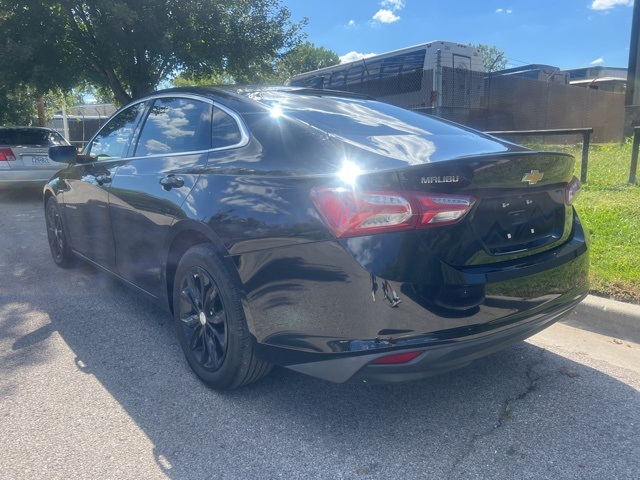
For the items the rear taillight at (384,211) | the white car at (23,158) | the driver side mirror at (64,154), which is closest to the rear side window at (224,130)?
the rear taillight at (384,211)

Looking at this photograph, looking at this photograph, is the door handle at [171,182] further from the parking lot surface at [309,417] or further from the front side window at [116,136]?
the parking lot surface at [309,417]

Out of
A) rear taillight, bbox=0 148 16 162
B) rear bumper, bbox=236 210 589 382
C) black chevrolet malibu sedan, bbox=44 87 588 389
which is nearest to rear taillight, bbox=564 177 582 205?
black chevrolet malibu sedan, bbox=44 87 588 389

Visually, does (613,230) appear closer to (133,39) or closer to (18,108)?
(133,39)

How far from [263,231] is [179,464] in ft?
3.66

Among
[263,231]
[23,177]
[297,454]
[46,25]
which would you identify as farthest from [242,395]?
[46,25]

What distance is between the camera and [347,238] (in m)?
2.30

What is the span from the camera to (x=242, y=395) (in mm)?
3059

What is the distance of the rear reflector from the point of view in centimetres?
231

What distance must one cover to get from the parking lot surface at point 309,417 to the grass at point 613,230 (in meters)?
0.51

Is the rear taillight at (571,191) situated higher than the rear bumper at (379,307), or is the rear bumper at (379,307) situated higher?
the rear taillight at (571,191)

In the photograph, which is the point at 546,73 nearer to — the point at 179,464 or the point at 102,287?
the point at 102,287

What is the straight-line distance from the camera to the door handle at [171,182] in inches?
127

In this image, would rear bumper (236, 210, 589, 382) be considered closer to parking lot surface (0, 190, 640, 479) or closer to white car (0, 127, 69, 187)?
parking lot surface (0, 190, 640, 479)

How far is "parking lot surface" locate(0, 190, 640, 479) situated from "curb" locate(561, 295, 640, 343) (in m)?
0.07
